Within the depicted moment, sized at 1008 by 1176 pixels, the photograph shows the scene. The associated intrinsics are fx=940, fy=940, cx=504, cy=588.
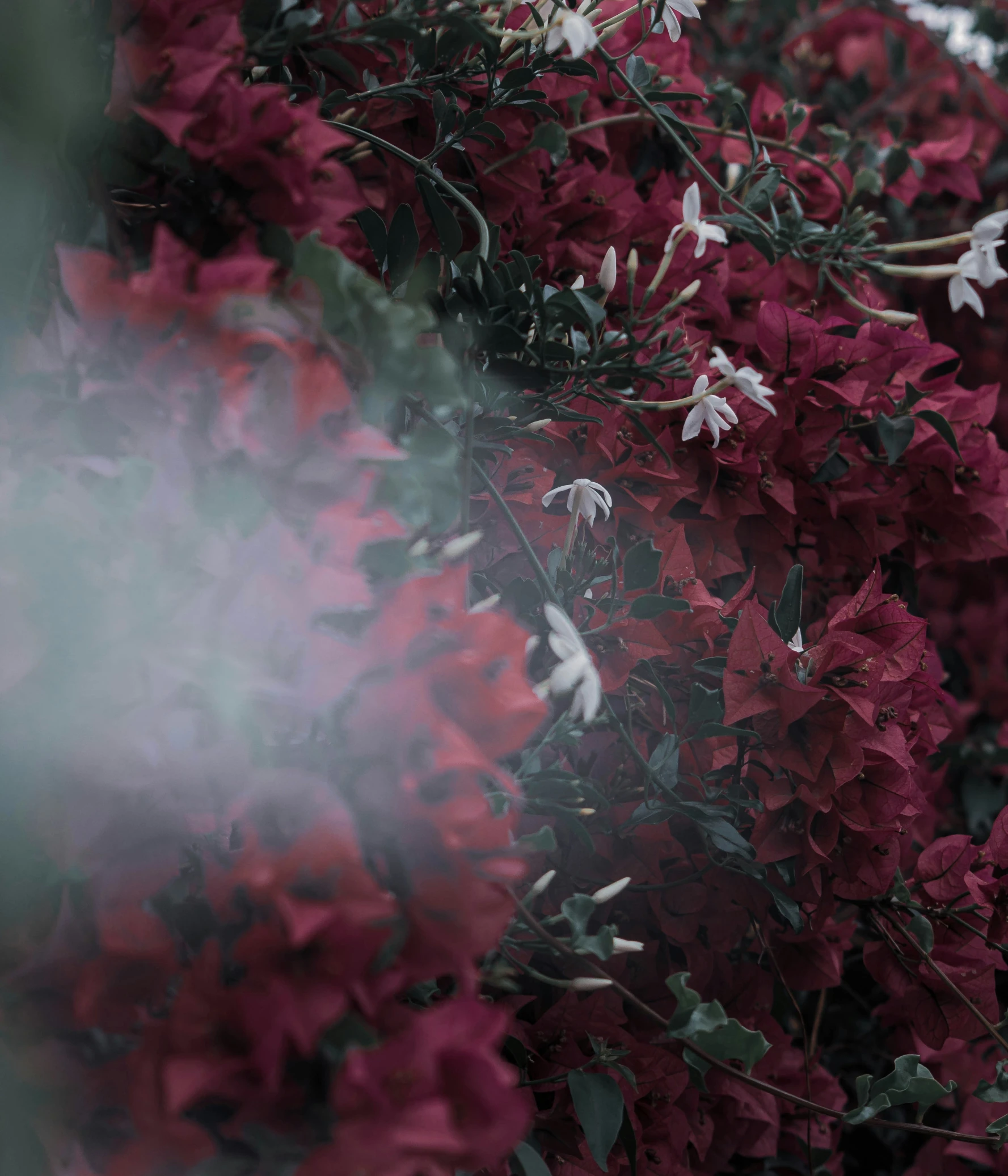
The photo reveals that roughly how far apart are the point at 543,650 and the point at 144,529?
21 centimetres

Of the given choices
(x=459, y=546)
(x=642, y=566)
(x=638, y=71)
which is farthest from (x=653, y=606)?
(x=638, y=71)

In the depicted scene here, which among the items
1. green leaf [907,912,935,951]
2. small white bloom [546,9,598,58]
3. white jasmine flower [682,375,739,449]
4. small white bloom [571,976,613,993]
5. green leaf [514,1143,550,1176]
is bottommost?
green leaf [907,912,935,951]

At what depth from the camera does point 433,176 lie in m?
0.46

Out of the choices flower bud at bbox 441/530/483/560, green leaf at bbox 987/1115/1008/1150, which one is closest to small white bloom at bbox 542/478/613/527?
flower bud at bbox 441/530/483/560

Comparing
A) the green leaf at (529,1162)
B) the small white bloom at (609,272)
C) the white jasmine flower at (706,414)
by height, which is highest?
the small white bloom at (609,272)

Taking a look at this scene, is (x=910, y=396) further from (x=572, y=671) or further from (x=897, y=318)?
(x=572, y=671)

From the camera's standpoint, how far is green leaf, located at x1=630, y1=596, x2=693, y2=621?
431mm

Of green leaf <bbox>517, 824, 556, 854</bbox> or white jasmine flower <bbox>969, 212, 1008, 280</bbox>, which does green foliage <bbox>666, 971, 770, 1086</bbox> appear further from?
white jasmine flower <bbox>969, 212, 1008, 280</bbox>

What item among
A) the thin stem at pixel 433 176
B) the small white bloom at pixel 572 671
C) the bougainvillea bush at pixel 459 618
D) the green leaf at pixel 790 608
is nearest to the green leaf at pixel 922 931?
the bougainvillea bush at pixel 459 618

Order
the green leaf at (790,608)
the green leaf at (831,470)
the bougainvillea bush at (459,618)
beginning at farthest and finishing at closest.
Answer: the green leaf at (831,470) → the green leaf at (790,608) → the bougainvillea bush at (459,618)

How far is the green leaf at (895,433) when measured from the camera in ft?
1.88

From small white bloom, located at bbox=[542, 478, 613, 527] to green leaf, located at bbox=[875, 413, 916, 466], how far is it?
0.70 feet

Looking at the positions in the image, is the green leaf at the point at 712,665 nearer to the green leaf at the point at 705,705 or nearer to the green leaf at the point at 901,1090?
the green leaf at the point at 705,705

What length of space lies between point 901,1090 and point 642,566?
266mm
